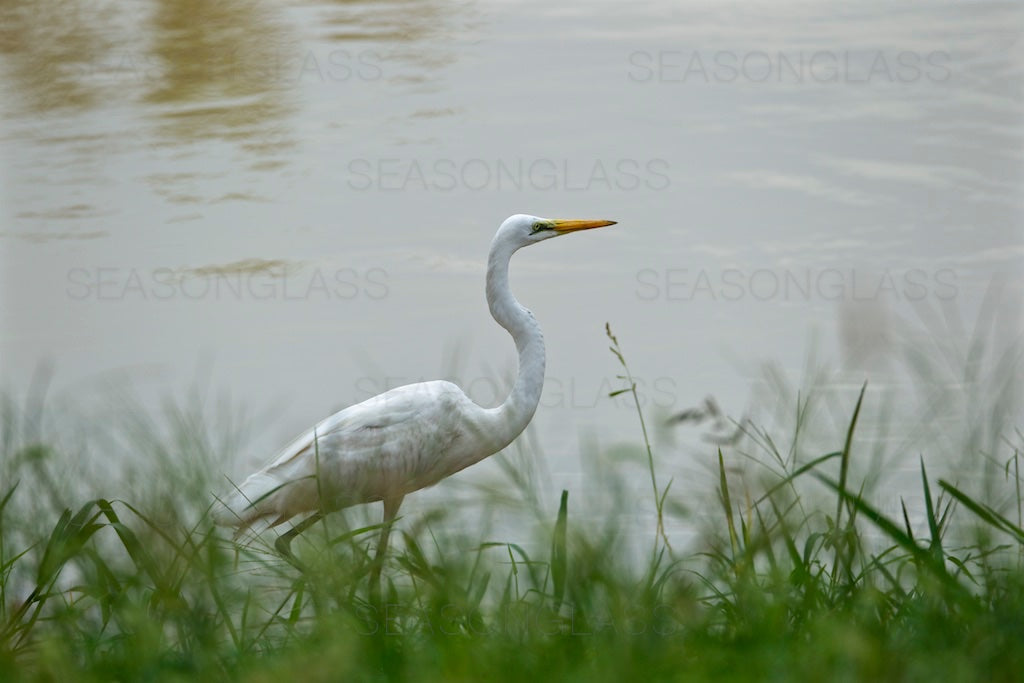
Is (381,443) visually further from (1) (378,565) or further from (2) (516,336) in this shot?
(1) (378,565)

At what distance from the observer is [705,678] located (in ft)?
5.75

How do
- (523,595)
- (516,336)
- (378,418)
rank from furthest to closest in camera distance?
(516,336) < (378,418) < (523,595)

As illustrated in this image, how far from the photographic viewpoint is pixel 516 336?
464 centimetres

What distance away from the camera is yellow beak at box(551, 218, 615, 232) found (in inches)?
183

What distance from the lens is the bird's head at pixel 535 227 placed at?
460 centimetres

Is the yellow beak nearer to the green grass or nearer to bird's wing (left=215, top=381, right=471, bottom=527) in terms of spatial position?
bird's wing (left=215, top=381, right=471, bottom=527)

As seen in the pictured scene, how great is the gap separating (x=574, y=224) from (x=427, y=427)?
0.99m

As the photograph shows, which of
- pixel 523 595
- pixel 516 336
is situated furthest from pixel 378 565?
pixel 516 336

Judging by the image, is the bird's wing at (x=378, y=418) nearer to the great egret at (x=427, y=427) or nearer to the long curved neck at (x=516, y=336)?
the great egret at (x=427, y=427)

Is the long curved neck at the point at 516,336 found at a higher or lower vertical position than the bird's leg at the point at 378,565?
lower

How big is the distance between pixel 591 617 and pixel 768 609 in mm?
328

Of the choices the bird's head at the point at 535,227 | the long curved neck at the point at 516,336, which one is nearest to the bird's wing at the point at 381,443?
the long curved neck at the point at 516,336

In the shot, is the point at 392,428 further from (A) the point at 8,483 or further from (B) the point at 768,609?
(B) the point at 768,609

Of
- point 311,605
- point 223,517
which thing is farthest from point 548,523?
point 223,517
